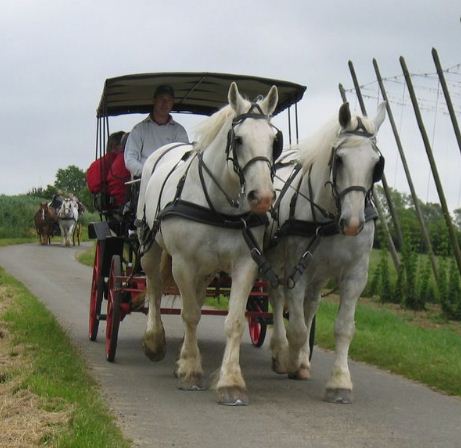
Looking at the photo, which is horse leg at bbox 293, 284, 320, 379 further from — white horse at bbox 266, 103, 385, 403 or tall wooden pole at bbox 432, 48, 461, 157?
tall wooden pole at bbox 432, 48, 461, 157

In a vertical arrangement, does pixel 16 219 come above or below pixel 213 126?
above

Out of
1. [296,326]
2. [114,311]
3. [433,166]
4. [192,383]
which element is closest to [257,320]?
[114,311]

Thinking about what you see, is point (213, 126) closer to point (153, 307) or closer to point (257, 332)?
point (153, 307)

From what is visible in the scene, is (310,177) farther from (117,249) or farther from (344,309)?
(117,249)

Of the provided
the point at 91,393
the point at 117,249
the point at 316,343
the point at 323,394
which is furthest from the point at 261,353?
the point at 91,393

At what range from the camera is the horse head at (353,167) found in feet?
23.3

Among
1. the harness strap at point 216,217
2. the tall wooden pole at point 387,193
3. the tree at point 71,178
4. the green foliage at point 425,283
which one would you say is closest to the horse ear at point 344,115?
the harness strap at point 216,217

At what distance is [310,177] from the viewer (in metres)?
8.05

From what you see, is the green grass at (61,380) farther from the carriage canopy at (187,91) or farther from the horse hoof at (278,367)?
the carriage canopy at (187,91)

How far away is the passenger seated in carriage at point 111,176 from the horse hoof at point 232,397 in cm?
379

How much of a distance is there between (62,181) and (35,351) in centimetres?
8466

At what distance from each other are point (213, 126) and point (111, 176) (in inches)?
113

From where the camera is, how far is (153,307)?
935 centimetres

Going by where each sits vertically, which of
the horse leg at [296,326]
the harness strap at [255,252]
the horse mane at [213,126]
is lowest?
the horse leg at [296,326]
